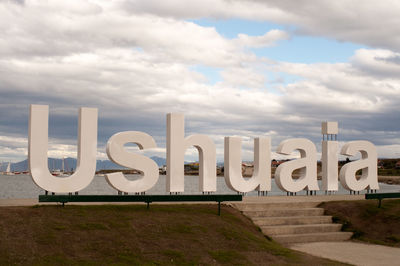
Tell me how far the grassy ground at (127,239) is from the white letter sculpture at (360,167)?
15.5 m

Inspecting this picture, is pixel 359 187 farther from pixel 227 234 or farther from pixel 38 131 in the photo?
pixel 38 131

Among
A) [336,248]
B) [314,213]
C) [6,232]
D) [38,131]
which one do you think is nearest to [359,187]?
[314,213]

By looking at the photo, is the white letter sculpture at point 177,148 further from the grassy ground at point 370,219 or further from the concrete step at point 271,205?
the grassy ground at point 370,219

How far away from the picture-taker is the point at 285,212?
1075 inches

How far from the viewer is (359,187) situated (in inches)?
1455

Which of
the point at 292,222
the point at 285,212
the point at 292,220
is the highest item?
the point at 285,212

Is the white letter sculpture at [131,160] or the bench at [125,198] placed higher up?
the white letter sculpture at [131,160]

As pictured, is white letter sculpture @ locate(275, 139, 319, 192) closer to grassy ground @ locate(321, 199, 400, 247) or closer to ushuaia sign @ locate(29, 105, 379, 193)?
ushuaia sign @ locate(29, 105, 379, 193)

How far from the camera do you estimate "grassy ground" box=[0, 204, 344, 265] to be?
1700 centimetres

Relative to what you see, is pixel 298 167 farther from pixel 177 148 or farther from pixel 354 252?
pixel 354 252

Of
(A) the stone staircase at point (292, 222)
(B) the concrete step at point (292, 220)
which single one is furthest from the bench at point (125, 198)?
(A) the stone staircase at point (292, 222)

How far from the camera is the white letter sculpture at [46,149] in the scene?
24672 mm

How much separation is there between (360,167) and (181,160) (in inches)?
614

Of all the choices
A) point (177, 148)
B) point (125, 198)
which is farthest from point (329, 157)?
point (125, 198)
